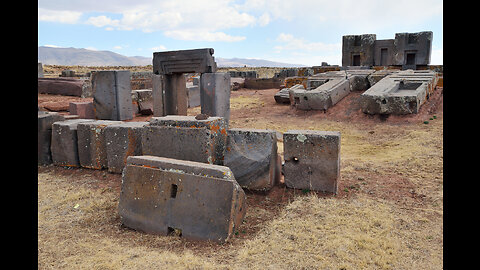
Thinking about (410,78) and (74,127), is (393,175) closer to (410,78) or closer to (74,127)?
(74,127)

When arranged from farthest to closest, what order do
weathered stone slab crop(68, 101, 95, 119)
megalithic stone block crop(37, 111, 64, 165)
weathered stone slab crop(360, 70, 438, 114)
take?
weathered stone slab crop(360, 70, 438, 114) → weathered stone slab crop(68, 101, 95, 119) → megalithic stone block crop(37, 111, 64, 165)

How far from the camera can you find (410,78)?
10.9 meters

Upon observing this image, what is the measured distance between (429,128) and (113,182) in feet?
24.4

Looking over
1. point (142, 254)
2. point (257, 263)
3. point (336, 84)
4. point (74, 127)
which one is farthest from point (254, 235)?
point (336, 84)

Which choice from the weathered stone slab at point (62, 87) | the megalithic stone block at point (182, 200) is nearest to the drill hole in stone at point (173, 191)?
the megalithic stone block at point (182, 200)

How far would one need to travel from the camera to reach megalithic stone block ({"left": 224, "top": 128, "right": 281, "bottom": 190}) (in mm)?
4762

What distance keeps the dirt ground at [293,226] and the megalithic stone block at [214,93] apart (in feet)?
11.4

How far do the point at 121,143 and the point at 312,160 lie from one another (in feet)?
10.5

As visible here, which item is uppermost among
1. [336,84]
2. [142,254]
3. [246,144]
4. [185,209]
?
[336,84]

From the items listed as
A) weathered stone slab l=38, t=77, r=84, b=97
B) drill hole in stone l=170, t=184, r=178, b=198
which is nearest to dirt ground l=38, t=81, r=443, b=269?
drill hole in stone l=170, t=184, r=178, b=198

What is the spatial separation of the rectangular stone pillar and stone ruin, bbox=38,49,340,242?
10.3 ft

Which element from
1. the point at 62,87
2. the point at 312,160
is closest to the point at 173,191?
the point at 312,160

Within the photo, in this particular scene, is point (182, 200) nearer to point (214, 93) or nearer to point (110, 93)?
point (214, 93)

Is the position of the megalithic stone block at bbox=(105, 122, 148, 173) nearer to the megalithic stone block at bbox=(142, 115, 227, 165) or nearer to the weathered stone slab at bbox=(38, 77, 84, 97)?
the megalithic stone block at bbox=(142, 115, 227, 165)
